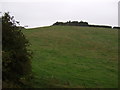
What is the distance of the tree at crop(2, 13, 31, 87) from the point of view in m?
23.1

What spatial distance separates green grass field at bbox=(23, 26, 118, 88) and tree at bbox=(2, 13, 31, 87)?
267 centimetres

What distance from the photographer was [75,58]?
4297 centimetres

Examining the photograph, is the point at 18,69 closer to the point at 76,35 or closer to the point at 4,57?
the point at 4,57

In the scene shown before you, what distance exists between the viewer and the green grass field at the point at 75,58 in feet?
99.1

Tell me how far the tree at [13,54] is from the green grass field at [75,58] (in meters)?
2.67

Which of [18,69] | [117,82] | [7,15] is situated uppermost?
[7,15]

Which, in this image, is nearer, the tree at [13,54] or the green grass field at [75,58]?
the tree at [13,54]

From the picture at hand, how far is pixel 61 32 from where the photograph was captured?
6738 cm

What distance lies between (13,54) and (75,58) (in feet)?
65.8

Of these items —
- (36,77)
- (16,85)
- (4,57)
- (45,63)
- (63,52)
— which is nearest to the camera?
(4,57)

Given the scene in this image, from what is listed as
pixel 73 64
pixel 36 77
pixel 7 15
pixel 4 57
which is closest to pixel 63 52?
pixel 73 64

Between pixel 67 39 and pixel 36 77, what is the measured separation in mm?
30352

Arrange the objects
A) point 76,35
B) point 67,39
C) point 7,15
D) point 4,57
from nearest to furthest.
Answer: point 4,57 → point 7,15 → point 67,39 → point 76,35

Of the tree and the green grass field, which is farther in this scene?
the green grass field
